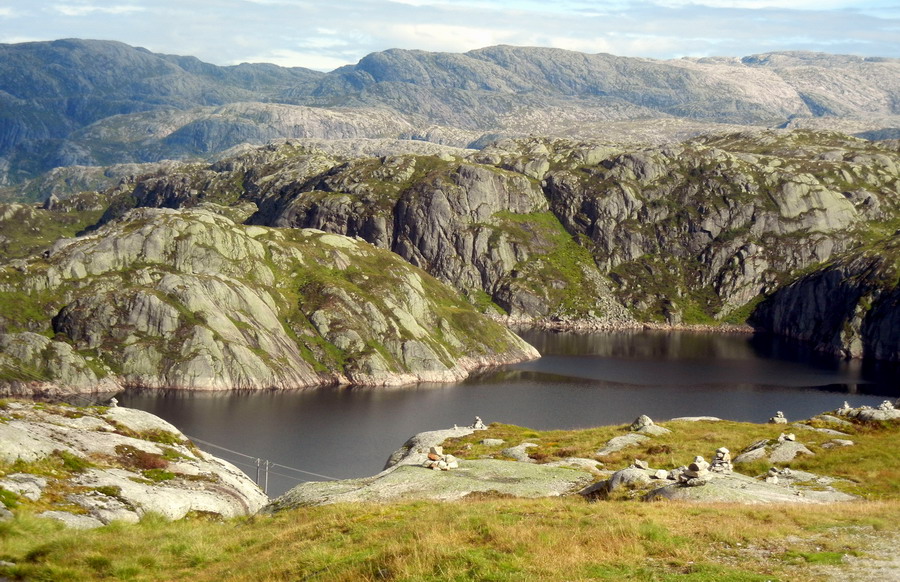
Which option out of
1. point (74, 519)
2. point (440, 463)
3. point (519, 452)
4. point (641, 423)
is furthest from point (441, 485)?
point (641, 423)

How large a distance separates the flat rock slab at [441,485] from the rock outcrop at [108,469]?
5336 millimetres

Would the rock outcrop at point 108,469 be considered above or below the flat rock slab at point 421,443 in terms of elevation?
above

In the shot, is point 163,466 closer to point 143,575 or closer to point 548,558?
point 143,575

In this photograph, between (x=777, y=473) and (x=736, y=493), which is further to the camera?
(x=777, y=473)

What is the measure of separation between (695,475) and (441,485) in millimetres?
13832

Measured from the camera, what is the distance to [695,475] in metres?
43.2

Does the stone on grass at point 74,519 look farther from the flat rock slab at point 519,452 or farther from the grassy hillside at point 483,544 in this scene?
the flat rock slab at point 519,452

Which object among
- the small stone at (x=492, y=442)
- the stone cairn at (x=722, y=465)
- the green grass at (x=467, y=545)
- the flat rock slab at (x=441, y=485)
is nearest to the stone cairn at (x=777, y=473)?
→ the stone cairn at (x=722, y=465)

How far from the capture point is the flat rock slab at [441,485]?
44500mm

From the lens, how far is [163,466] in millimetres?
49594

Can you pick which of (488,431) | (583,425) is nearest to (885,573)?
(488,431)

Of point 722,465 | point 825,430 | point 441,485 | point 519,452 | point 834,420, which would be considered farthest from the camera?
point 834,420

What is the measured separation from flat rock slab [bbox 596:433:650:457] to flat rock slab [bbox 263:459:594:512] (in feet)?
60.9

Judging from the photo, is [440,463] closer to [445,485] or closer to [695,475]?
[445,485]
